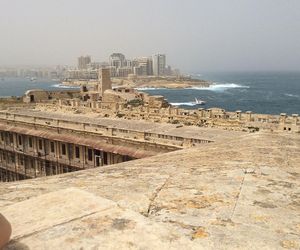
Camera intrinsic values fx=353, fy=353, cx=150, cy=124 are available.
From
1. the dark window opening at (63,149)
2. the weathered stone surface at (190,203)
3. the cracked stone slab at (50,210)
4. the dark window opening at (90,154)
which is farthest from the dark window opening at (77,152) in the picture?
the cracked stone slab at (50,210)

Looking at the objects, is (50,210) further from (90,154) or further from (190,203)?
(90,154)

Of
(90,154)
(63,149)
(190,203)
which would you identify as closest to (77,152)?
(90,154)

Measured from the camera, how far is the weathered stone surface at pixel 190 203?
3002 mm

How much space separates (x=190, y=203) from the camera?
3990 millimetres

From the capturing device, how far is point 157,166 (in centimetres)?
643

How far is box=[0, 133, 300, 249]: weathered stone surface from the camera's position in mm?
3002

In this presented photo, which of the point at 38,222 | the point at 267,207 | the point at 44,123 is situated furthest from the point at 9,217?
the point at 44,123

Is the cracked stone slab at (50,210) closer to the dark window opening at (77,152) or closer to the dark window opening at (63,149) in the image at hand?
the dark window opening at (77,152)

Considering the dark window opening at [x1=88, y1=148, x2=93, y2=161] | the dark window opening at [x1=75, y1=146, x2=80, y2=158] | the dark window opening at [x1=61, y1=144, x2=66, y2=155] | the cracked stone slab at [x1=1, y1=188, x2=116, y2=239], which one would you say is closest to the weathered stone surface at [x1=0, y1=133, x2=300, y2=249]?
the cracked stone slab at [x1=1, y1=188, x2=116, y2=239]

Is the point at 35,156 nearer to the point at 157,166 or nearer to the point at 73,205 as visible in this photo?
the point at 157,166

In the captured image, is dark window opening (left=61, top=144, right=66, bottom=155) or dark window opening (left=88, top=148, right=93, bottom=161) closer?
dark window opening (left=88, top=148, right=93, bottom=161)

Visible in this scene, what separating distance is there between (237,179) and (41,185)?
2845 mm

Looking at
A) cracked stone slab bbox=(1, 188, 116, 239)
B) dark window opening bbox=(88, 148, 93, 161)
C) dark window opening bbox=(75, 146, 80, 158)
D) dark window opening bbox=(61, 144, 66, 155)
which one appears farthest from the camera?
dark window opening bbox=(61, 144, 66, 155)

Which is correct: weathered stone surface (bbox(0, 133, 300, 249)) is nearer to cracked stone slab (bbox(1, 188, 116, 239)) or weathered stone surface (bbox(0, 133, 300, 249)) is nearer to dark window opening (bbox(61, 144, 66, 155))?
cracked stone slab (bbox(1, 188, 116, 239))
